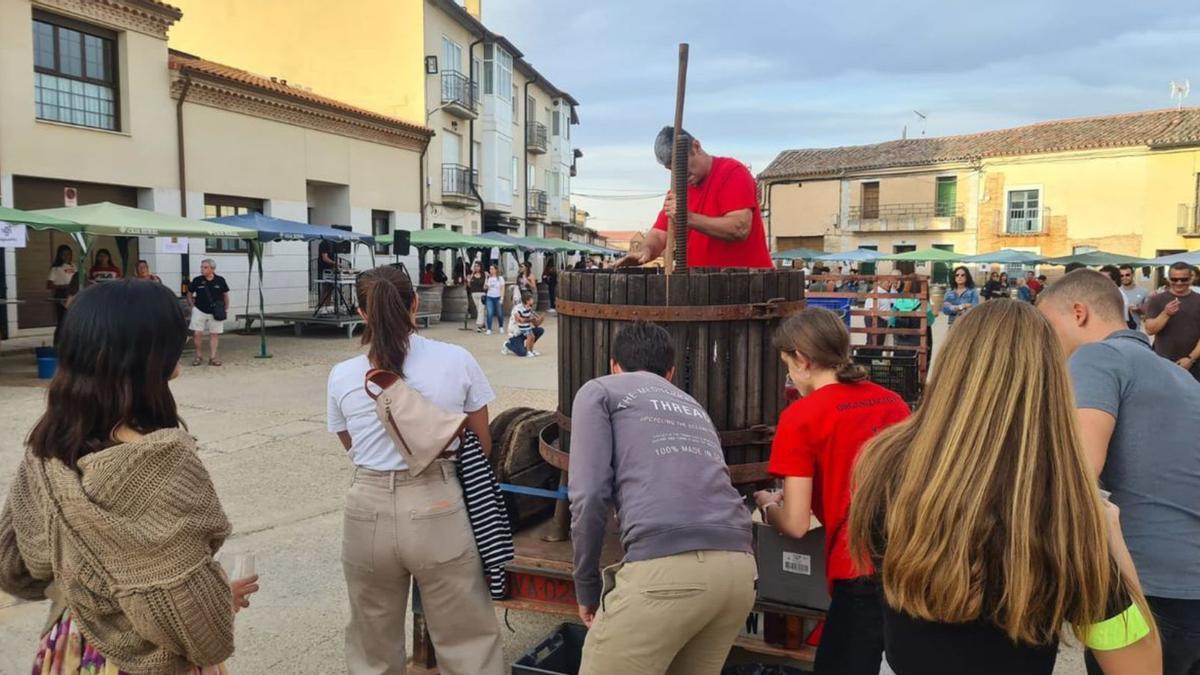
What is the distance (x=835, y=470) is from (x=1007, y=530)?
106 centimetres

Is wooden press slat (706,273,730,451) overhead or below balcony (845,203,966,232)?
below

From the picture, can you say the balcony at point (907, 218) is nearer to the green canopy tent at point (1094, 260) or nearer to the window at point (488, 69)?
the green canopy tent at point (1094, 260)

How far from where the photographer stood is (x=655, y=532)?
7.91 ft

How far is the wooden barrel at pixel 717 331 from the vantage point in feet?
11.3

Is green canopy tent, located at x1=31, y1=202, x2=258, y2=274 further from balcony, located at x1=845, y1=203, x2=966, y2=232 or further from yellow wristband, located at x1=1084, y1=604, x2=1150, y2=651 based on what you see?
balcony, located at x1=845, y1=203, x2=966, y2=232

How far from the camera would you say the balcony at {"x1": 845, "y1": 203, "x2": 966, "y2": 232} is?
41.8 meters

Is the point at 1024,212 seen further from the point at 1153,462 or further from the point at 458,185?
the point at 1153,462

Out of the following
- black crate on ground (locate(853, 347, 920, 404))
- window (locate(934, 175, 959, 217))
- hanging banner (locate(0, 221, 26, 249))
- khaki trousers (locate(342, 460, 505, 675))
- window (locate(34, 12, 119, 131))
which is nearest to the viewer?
khaki trousers (locate(342, 460, 505, 675))

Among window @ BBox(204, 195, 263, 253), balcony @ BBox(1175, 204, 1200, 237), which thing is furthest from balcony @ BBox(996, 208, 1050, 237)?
window @ BBox(204, 195, 263, 253)

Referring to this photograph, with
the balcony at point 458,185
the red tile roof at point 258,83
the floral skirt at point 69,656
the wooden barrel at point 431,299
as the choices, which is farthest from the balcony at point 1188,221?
the floral skirt at point 69,656

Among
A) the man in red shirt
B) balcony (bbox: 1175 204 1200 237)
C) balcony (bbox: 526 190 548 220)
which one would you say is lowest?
the man in red shirt

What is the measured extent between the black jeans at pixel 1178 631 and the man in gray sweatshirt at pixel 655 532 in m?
1.06

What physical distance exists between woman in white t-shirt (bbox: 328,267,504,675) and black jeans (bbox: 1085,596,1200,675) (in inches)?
79.5

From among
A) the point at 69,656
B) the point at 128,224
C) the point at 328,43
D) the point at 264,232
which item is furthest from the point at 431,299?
the point at 69,656
